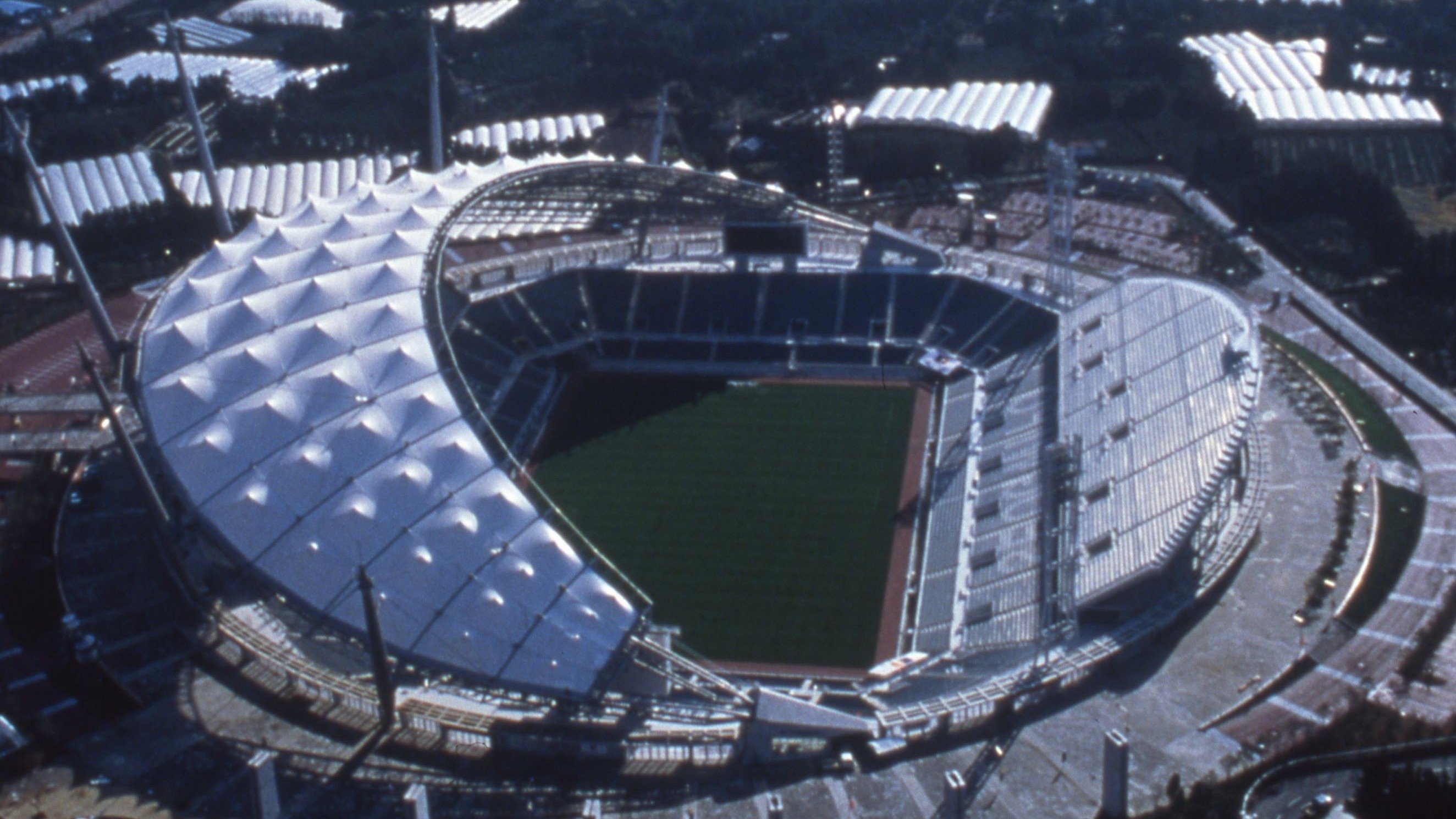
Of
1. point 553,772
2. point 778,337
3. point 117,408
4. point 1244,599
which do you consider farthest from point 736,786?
point 117,408

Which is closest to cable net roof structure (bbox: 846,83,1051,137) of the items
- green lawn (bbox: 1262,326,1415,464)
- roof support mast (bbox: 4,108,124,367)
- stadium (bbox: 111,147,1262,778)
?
stadium (bbox: 111,147,1262,778)

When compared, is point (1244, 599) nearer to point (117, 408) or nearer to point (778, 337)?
point (778, 337)

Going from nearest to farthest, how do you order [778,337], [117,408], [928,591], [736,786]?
[736,786], [928,591], [117,408], [778,337]

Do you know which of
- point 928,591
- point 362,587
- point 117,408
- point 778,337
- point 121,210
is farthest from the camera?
point 121,210

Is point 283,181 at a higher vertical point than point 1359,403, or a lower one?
higher

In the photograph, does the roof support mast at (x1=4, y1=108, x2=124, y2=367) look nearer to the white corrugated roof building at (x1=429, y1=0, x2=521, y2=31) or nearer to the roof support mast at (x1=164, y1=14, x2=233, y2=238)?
the roof support mast at (x1=164, y1=14, x2=233, y2=238)

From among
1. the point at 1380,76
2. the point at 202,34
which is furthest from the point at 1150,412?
the point at 202,34

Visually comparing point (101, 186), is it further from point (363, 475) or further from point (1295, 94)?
point (1295, 94)
